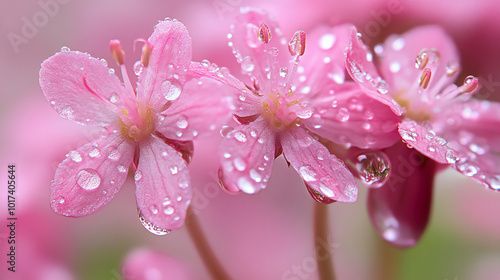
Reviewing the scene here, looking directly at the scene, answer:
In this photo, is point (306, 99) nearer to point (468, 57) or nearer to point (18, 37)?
point (468, 57)

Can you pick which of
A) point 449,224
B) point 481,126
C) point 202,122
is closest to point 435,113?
point 481,126

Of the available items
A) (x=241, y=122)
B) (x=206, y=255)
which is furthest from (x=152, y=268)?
(x=241, y=122)

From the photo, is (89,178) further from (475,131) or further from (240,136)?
(475,131)

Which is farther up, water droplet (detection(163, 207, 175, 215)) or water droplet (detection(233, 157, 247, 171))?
water droplet (detection(233, 157, 247, 171))

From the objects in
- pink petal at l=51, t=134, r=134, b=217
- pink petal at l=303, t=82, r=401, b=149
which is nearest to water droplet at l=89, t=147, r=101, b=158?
pink petal at l=51, t=134, r=134, b=217

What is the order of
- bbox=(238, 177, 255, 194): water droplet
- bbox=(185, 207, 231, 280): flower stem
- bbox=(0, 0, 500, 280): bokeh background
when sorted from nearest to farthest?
bbox=(238, 177, 255, 194): water droplet → bbox=(185, 207, 231, 280): flower stem → bbox=(0, 0, 500, 280): bokeh background

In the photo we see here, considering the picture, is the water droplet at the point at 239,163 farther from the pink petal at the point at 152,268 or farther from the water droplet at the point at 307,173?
the pink petal at the point at 152,268

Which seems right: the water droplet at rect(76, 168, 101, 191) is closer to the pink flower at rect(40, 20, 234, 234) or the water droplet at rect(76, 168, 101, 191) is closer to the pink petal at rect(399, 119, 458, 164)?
the pink flower at rect(40, 20, 234, 234)
